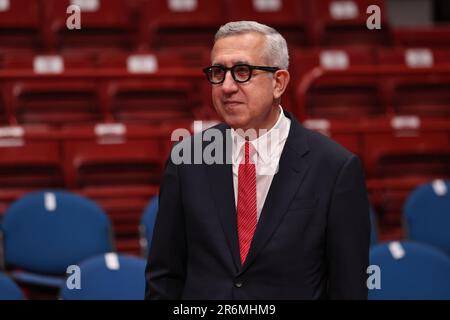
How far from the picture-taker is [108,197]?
2.00 meters

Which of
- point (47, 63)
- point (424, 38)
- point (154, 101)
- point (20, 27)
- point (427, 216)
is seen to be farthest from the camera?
point (424, 38)

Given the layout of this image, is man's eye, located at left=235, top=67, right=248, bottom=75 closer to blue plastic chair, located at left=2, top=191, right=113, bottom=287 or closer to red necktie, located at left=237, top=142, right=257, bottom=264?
red necktie, located at left=237, top=142, right=257, bottom=264

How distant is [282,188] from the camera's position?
2.73ft

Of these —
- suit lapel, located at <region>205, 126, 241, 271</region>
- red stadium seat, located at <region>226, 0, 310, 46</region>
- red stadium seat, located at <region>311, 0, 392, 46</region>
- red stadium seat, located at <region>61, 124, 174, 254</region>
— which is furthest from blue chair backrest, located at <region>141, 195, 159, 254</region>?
red stadium seat, located at <region>311, 0, 392, 46</region>

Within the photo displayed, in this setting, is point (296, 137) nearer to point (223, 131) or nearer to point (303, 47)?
point (223, 131)

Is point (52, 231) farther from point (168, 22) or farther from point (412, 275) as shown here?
point (168, 22)

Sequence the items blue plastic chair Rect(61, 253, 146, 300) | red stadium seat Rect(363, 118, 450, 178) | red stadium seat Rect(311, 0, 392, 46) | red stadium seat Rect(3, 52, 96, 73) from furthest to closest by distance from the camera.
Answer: red stadium seat Rect(311, 0, 392, 46), red stadium seat Rect(3, 52, 96, 73), red stadium seat Rect(363, 118, 450, 178), blue plastic chair Rect(61, 253, 146, 300)

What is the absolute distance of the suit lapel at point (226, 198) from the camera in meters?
0.82

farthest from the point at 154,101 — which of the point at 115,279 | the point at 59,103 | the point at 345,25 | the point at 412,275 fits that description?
the point at 412,275

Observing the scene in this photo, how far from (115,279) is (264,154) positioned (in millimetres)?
586

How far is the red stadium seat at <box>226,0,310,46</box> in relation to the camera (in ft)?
9.04

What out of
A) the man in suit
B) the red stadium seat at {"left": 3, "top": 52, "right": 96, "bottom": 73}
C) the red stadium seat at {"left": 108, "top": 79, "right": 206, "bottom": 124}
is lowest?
the man in suit

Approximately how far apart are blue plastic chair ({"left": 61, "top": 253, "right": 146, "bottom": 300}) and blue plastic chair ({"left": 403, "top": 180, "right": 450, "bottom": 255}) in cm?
77

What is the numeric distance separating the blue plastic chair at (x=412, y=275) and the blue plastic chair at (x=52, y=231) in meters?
0.68
